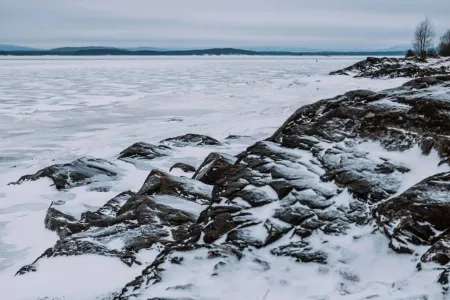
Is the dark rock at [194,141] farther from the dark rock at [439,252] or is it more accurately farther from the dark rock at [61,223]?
the dark rock at [439,252]

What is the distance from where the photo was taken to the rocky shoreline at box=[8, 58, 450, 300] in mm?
4805

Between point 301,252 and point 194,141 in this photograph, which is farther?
point 194,141

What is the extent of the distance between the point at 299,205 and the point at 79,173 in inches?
229

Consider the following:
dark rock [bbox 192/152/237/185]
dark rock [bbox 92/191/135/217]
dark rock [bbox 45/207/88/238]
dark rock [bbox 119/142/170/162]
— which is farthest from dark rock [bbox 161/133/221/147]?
dark rock [bbox 45/207/88/238]

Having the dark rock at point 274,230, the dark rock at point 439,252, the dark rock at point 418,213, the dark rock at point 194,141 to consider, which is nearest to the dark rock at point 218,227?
the dark rock at point 274,230

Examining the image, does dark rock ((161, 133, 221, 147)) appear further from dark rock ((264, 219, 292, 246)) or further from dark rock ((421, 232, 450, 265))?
dark rock ((421, 232, 450, 265))

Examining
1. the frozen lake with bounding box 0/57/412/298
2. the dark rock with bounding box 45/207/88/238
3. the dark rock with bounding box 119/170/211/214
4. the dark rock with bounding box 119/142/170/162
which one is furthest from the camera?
the dark rock with bounding box 119/142/170/162

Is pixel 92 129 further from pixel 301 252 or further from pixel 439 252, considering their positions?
pixel 439 252

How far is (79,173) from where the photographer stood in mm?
9836

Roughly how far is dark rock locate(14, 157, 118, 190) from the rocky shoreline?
178 cm

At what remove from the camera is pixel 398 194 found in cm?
534

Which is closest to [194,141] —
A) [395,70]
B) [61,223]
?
[61,223]

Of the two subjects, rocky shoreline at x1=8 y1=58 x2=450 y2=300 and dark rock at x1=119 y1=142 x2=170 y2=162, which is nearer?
rocky shoreline at x1=8 y1=58 x2=450 y2=300

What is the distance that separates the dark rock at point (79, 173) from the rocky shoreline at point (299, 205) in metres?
1.78
